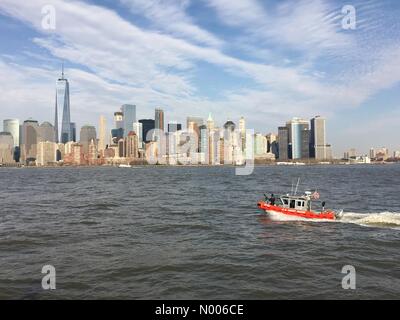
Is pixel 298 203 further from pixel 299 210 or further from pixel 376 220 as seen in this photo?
pixel 376 220

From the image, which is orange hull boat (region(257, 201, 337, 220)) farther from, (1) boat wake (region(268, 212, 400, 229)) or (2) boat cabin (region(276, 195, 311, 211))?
(2) boat cabin (region(276, 195, 311, 211))

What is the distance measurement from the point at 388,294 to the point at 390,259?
8.52 metres

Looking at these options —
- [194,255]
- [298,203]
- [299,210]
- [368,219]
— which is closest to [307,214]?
[299,210]

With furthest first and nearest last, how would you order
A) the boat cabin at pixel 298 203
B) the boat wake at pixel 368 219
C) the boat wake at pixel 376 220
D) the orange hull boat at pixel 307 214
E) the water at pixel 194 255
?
1. the boat cabin at pixel 298 203
2. the orange hull boat at pixel 307 214
3. the boat wake at pixel 368 219
4. the boat wake at pixel 376 220
5. the water at pixel 194 255

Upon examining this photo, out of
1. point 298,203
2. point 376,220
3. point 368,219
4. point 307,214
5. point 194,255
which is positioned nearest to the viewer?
point 194,255

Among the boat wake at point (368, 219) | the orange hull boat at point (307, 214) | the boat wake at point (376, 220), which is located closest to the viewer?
the boat wake at point (376, 220)

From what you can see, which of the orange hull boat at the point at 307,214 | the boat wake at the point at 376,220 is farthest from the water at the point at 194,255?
the orange hull boat at the point at 307,214

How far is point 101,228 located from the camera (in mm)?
41312

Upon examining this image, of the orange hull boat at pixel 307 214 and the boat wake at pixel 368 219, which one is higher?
the orange hull boat at pixel 307 214

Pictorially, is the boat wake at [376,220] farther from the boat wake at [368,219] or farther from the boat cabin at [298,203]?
the boat cabin at [298,203]

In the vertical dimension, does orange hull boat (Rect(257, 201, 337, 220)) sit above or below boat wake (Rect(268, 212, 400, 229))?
above

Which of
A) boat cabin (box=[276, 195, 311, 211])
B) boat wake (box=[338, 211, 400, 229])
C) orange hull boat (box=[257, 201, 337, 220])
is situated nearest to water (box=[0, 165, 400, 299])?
boat wake (box=[338, 211, 400, 229])
